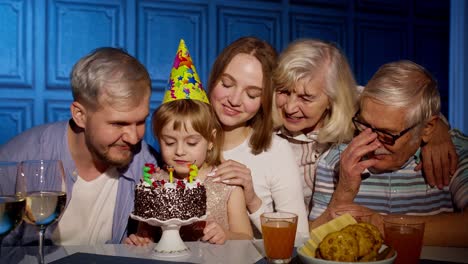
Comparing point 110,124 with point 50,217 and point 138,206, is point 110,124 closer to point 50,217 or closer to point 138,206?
point 138,206

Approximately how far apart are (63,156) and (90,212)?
304 mm

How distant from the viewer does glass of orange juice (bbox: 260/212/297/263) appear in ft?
5.15

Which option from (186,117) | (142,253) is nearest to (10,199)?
(142,253)

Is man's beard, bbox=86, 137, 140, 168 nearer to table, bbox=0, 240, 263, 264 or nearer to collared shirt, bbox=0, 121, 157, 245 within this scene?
collared shirt, bbox=0, 121, 157, 245

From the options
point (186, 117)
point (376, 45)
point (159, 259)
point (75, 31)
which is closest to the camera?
point (159, 259)

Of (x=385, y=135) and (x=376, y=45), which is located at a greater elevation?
(x=376, y=45)

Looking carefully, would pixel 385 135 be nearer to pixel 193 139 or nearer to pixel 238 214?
pixel 238 214

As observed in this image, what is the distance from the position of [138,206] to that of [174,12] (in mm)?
2885

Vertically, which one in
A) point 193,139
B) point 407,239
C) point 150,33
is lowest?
point 407,239

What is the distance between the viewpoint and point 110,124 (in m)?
2.41

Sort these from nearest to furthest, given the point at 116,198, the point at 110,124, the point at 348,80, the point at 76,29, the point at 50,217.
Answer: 1. the point at 50,217
2. the point at 110,124
3. the point at 116,198
4. the point at 348,80
5. the point at 76,29

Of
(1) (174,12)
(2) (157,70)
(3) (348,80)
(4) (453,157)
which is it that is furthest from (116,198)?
(1) (174,12)

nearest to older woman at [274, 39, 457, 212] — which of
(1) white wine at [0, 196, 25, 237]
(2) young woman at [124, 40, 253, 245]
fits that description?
(2) young woman at [124, 40, 253, 245]

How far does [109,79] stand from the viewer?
240cm
